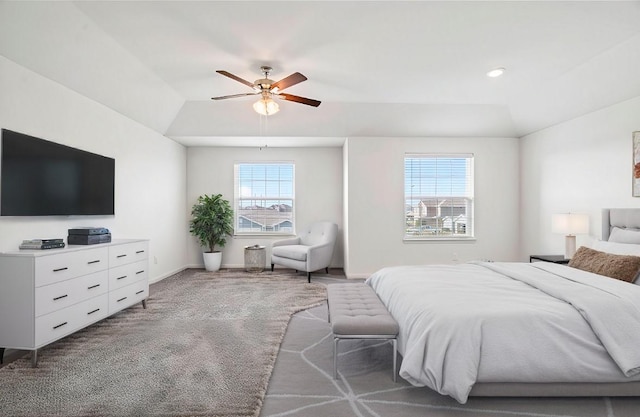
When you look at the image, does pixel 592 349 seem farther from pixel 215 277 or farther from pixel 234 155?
pixel 234 155

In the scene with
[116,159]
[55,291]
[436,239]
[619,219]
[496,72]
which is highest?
[496,72]

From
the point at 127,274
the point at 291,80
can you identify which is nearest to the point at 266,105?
the point at 291,80

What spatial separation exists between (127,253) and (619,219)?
17.7 ft

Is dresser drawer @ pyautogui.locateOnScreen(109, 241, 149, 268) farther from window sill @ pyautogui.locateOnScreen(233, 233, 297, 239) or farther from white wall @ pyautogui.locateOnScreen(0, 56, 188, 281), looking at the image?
window sill @ pyautogui.locateOnScreen(233, 233, 297, 239)

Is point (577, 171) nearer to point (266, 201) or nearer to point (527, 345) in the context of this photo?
point (527, 345)

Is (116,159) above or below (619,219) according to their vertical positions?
above

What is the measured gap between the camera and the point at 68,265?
2.92m

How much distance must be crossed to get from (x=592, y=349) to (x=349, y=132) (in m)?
4.48

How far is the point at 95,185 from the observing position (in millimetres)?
3990

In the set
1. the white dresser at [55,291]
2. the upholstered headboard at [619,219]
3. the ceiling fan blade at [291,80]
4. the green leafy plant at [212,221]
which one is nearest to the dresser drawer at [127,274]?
the white dresser at [55,291]

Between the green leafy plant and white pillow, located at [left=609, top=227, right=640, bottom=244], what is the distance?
558cm

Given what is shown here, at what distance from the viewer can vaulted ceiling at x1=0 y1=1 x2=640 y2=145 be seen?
2.79 metres

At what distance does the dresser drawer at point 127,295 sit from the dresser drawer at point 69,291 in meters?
0.19

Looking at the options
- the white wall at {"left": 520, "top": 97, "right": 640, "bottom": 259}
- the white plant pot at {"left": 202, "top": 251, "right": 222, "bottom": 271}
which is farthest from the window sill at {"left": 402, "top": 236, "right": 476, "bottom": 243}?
the white plant pot at {"left": 202, "top": 251, "right": 222, "bottom": 271}
